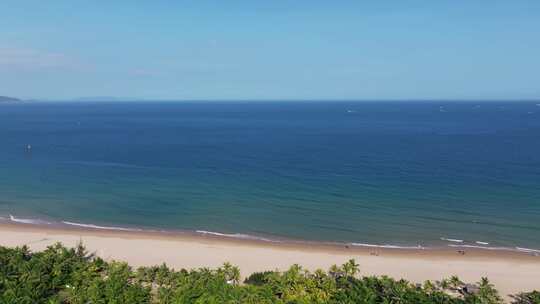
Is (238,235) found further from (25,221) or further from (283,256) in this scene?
(25,221)

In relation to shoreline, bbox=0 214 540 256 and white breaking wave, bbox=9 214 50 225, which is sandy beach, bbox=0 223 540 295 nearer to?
shoreline, bbox=0 214 540 256

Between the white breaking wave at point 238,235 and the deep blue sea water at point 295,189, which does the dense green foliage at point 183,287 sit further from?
the deep blue sea water at point 295,189

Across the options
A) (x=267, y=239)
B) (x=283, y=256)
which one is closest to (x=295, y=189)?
(x=267, y=239)

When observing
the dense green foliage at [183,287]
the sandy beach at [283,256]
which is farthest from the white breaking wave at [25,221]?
the dense green foliage at [183,287]

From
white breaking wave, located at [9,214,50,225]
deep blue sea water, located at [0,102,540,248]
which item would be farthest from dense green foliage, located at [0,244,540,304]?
white breaking wave, located at [9,214,50,225]

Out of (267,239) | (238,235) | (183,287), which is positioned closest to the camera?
(183,287)

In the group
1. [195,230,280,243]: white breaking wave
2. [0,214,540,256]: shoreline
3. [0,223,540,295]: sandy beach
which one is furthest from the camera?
[195,230,280,243]: white breaking wave
